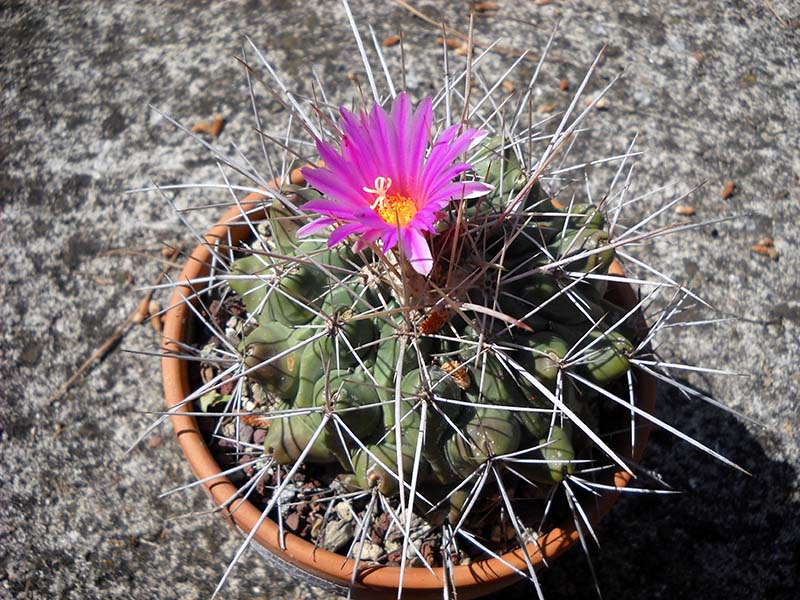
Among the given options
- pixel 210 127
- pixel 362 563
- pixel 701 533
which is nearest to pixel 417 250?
pixel 362 563

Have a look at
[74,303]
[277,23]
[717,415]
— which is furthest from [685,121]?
[74,303]

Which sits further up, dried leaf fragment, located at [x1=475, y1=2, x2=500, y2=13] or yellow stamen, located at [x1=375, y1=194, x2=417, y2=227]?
yellow stamen, located at [x1=375, y1=194, x2=417, y2=227]

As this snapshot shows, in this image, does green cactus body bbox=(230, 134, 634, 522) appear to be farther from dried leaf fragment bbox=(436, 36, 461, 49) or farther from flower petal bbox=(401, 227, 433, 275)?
dried leaf fragment bbox=(436, 36, 461, 49)

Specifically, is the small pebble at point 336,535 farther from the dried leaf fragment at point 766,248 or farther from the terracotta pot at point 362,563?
the dried leaf fragment at point 766,248

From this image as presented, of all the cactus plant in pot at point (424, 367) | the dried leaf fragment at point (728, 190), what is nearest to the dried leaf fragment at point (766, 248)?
the dried leaf fragment at point (728, 190)

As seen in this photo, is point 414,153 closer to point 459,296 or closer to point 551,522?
point 459,296

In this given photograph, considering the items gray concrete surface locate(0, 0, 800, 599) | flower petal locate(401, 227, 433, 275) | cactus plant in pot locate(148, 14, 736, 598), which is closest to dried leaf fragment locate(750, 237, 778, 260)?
gray concrete surface locate(0, 0, 800, 599)
